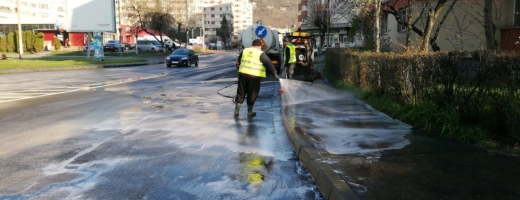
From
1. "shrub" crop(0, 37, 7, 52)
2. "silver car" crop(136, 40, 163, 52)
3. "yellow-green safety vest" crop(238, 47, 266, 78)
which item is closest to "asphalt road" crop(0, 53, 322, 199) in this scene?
"yellow-green safety vest" crop(238, 47, 266, 78)

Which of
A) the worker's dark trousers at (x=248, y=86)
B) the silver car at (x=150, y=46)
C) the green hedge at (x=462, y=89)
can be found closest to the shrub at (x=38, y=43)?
the silver car at (x=150, y=46)

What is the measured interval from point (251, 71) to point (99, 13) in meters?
36.6

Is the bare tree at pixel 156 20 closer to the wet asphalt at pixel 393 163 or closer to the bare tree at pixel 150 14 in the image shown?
the bare tree at pixel 150 14

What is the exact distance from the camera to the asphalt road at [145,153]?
212 inches

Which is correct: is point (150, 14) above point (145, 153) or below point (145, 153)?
above

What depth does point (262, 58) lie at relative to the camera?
10562mm

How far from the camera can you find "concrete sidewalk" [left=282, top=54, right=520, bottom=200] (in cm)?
491

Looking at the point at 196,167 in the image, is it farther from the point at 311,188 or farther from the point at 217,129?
the point at 217,129

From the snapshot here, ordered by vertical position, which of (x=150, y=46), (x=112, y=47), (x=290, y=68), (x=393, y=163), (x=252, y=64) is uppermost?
(x=150, y=46)

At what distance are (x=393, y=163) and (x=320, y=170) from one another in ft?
3.40

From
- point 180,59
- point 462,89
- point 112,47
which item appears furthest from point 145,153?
point 112,47

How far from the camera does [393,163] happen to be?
6.04 metres

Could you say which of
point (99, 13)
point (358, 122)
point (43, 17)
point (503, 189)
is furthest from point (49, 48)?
point (503, 189)

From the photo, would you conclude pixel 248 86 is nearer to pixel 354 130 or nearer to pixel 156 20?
pixel 354 130
